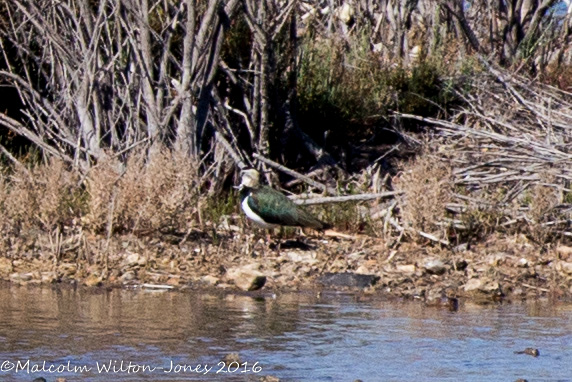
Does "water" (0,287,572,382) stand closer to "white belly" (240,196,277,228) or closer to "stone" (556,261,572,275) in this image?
"stone" (556,261,572,275)

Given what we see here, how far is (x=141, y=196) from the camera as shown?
8.80m

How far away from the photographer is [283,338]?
639cm

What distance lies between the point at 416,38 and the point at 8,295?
23.2 ft

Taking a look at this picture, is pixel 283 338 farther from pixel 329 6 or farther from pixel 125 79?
pixel 329 6

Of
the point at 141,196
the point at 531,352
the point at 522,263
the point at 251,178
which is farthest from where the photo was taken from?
the point at 251,178

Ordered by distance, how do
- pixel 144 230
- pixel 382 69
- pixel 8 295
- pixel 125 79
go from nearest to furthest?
pixel 8 295 < pixel 144 230 < pixel 125 79 < pixel 382 69

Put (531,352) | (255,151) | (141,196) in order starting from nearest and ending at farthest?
(531,352) < (141,196) < (255,151)

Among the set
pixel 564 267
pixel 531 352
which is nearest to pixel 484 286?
pixel 564 267

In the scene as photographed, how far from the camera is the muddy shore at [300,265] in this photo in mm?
8141

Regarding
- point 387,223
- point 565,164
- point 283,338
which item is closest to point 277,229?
point 387,223

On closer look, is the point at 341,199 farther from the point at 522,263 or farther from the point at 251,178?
the point at 522,263

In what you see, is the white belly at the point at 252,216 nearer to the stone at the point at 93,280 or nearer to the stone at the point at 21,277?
the stone at the point at 93,280

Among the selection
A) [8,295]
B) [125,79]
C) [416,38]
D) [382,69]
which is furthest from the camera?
[416,38]

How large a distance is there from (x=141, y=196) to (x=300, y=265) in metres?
1.39
